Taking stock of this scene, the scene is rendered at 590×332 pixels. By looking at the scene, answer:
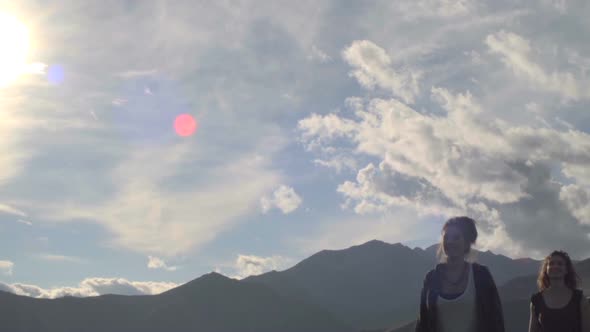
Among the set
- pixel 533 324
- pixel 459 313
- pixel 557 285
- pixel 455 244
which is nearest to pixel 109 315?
pixel 533 324

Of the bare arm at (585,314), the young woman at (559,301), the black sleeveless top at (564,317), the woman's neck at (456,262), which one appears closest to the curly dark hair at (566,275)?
the young woman at (559,301)

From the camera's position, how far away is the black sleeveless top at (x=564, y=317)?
7.60 meters

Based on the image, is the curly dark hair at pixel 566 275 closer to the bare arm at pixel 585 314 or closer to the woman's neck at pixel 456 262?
the bare arm at pixel 585 314

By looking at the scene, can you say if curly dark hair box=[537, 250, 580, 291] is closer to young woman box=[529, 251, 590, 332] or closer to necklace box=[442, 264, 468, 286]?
young woman box=[529, 251, 590, 332]

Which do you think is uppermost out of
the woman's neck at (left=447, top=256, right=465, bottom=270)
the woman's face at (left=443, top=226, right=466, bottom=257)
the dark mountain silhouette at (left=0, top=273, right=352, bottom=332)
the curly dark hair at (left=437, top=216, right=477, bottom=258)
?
the dark mountain silhouette at (left=0, top=273, right=352, bottom=332)

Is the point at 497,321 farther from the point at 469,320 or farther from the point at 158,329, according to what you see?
the point at 158,329

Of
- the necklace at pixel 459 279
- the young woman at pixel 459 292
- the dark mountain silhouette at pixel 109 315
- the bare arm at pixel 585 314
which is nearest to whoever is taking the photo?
the young woman at pixel 459 292

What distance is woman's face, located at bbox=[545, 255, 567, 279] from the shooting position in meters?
7.96

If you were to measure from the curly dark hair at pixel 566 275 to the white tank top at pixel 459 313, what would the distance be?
7.08 feet

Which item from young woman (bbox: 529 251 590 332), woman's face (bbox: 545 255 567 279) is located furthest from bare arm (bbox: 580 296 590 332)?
woman's face (bbox: 545 255 567 279)

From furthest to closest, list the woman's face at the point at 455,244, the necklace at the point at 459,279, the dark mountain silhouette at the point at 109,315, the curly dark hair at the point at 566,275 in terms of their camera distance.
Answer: the dark mountain silhouette at the point at 109,315
the curly dark hair at the point at 566,275
the woman's face at the point at 455,244
the necklace at the point at 459,279

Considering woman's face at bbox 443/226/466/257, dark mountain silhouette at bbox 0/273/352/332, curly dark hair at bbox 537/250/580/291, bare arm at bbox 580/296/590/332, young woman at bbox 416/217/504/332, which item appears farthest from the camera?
dark mountain silhouette at bbox 0/273/352/332

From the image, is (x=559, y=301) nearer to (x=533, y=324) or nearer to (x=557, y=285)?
(x=557, y=285)

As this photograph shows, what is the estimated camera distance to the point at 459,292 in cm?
624
